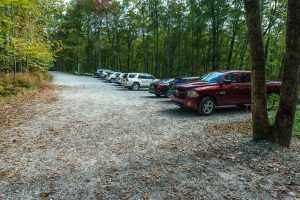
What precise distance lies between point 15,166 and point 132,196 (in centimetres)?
268

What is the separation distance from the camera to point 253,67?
6191mm

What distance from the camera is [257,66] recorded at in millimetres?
6133

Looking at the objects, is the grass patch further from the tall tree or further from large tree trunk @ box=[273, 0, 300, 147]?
large tree trunk @ box=[273, 0, 300, 147]

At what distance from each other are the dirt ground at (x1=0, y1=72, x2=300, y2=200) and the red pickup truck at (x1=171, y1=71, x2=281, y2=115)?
1531mm

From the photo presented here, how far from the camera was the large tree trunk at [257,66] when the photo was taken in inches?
237

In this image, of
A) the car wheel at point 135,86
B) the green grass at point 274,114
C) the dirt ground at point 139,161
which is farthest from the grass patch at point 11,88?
the green grass at point 274,114

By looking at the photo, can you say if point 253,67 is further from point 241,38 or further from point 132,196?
point 241,38

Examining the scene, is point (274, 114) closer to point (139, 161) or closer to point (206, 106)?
point (206, 106)

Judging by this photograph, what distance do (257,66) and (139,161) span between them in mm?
3706

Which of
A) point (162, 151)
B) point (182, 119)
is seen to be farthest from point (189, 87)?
point (162, 151)

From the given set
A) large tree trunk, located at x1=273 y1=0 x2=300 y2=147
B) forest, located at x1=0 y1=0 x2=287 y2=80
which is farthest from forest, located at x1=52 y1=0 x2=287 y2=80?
large tree trunk, located at x1=273 y1=0 x2=300 y2=147

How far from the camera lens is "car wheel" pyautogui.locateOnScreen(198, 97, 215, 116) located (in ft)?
34.8

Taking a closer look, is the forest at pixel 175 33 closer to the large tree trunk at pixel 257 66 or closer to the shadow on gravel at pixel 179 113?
the shadow on gravel at pixel 179 113

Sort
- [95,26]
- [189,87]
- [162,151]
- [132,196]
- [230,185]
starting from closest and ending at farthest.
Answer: [132,196] → [230,185] → [162,151] → [189,87] → [95,26]
